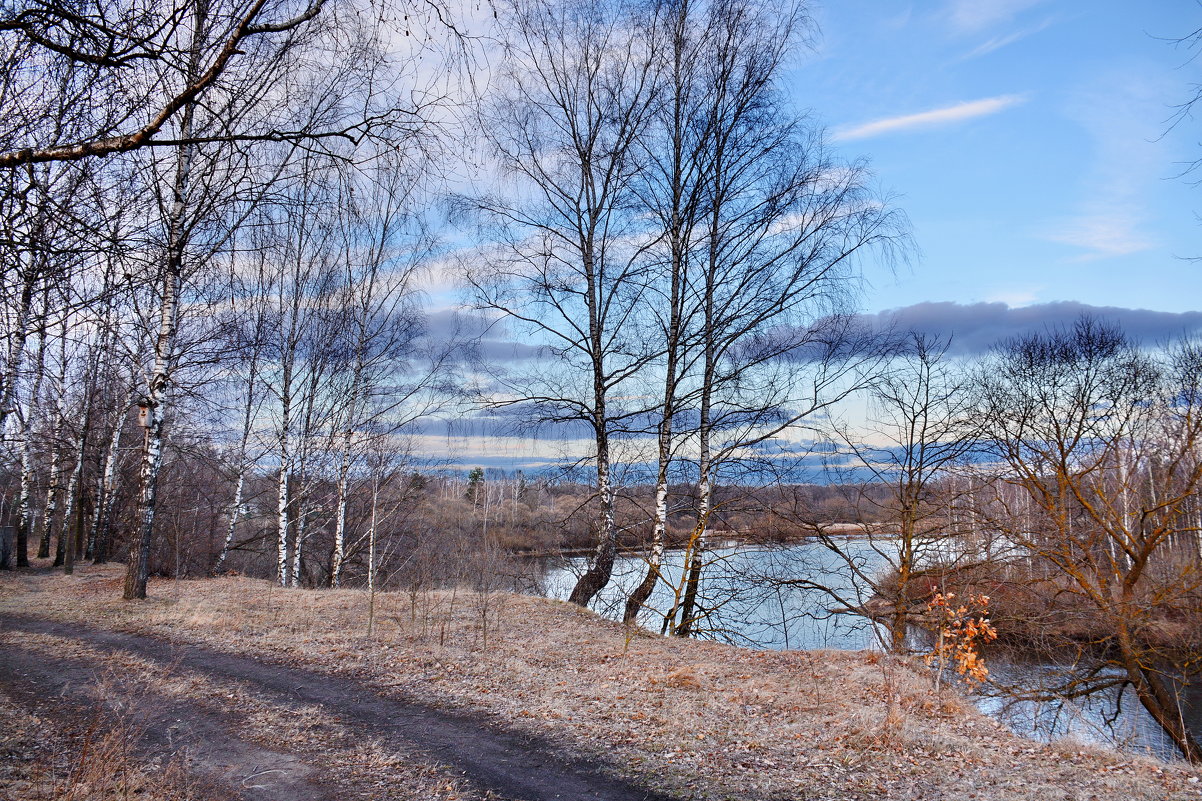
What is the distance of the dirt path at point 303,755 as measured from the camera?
15.6 ft

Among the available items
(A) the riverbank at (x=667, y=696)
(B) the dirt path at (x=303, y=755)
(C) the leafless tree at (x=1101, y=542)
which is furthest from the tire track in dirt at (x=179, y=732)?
(C) the leafless tree at (x=1101, y=542)

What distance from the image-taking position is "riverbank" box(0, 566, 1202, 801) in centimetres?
511

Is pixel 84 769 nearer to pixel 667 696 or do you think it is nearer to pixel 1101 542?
pixel 667 696

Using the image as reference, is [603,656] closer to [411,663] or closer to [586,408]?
[411,663]

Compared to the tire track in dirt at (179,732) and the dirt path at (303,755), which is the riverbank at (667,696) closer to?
the dirt path at (303,755)

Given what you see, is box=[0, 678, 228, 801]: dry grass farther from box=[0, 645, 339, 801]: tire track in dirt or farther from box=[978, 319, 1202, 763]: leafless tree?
box=[978, 319, 1202, 763]: leafless tree

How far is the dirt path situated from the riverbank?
0.26m

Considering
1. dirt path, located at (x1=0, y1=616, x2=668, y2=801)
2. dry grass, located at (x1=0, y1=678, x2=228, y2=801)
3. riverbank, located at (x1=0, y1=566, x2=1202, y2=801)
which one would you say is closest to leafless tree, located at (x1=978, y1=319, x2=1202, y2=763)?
riverbank, located at (x1=0, y1=566, x2=1202, y2=801)

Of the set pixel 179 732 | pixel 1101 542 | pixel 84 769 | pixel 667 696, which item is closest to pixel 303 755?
pixel 179 732

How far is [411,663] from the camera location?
8.05 m

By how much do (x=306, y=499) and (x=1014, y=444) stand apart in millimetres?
18655

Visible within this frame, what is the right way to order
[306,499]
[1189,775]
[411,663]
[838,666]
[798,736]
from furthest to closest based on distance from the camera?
1. [306,499]
2. [838,666]
3. [411,663]
4. [798,736]
5. [1189,775]

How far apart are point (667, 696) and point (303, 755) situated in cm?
356

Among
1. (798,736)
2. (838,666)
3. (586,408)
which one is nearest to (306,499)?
(586,408)
